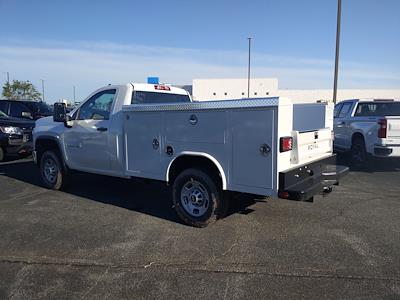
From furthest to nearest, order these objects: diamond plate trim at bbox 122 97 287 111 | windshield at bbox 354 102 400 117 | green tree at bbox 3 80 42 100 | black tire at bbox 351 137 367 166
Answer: green tree at bbox 3 80 42 100
windshield at bbox 354 102 400 117
black tire at bbox 351 137 367 166
diamond plate trim at bbox 122 97 287 111

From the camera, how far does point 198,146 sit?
523 cm

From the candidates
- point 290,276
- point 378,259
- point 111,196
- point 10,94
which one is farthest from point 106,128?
point 10,94

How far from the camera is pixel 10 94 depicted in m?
48.5

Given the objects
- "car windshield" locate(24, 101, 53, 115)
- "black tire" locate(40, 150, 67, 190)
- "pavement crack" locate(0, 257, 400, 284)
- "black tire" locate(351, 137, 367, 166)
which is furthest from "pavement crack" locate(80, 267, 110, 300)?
"car windshield" locate(24, 101, 53, 115)

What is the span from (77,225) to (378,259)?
13.0 ft

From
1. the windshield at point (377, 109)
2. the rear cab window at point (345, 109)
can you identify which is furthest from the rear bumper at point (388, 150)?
the rear cab window at point (345, 109)

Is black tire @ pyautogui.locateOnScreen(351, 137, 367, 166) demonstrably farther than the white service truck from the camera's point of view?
Yes

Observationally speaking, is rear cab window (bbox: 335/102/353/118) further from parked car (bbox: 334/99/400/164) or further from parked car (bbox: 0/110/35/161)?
parked car (bbox: 0/110/35/161)

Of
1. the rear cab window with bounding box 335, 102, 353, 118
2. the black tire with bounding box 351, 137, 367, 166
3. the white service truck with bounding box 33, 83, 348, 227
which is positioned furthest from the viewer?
the rear cab window with bounding box 335, 102, 353, 118

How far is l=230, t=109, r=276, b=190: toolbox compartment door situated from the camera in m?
4.53

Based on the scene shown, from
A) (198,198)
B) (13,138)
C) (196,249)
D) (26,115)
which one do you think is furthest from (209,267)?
(26,115)

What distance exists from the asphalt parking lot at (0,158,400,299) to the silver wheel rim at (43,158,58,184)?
0.61 meters

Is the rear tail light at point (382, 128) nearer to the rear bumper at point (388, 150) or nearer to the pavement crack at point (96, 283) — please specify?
the rear bumper at point (388, 150)

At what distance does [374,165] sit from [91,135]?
8045 millimetres
